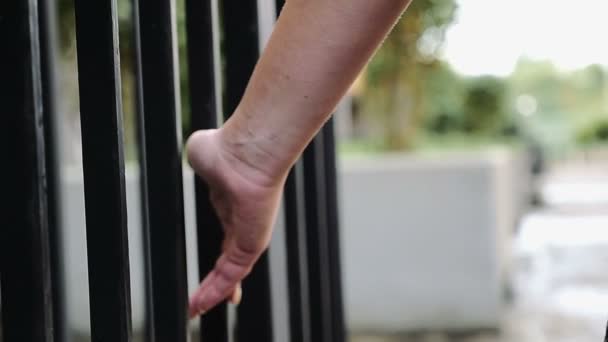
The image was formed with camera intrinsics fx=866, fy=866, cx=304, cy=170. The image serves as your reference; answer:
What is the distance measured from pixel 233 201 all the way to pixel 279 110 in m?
0.12

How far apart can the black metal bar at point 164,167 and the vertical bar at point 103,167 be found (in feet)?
0.26

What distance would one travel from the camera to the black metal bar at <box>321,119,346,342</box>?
4.86 feet

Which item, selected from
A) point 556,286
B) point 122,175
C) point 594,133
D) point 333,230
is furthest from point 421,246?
point 594,133

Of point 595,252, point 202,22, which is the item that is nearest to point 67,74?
point 202,22

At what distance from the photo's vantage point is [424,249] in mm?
4633

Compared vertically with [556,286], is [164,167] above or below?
above

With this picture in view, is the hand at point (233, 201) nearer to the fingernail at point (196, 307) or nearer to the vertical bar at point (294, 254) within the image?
the fingernail at point (196, 307)

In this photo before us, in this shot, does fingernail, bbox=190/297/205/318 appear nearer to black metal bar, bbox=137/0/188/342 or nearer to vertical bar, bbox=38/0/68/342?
black metal bar, bbox=137/0/188/342

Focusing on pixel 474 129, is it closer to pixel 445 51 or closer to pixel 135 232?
pixel 445 51

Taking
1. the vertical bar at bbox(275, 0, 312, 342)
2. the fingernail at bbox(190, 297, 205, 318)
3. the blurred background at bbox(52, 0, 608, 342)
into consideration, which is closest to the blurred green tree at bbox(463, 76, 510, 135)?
the blurred background at bbox(52, 0, 608, 342)

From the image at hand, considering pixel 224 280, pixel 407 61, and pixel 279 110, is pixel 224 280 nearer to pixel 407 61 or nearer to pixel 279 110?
pixel 279 110

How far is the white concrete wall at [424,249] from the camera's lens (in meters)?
4.59

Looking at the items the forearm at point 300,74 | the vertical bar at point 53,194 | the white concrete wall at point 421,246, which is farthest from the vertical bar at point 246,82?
the white concrete wall at point 421,246

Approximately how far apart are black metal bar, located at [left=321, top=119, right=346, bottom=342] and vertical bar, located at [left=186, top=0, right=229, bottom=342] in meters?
0.36
